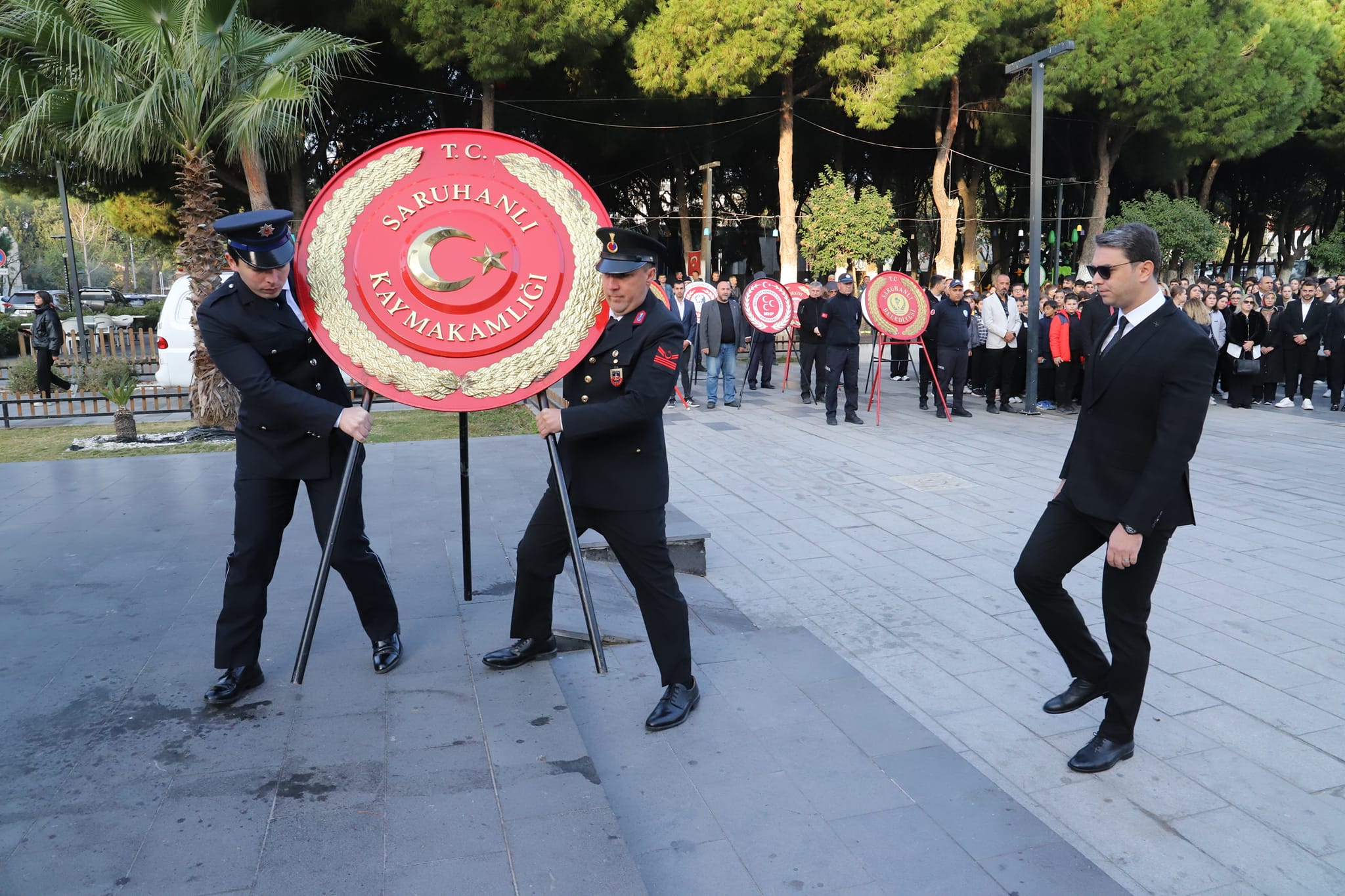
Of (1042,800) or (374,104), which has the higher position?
(374,104)

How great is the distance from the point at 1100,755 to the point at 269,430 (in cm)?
330

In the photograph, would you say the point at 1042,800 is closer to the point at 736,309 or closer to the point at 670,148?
the point at 736,309

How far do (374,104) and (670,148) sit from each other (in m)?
9.86

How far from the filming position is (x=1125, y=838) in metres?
3.25

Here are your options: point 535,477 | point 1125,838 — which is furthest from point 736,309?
point 1125,838

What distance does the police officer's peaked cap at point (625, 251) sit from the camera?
138 inches

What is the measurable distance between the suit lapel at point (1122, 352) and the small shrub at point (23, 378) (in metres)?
15.7

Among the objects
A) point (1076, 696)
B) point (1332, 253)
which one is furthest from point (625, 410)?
point (1332, 253)

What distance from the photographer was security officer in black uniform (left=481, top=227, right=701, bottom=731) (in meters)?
3.54

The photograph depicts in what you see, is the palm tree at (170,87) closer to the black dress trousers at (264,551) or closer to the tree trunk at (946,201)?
the black dress trousers at (264,551)

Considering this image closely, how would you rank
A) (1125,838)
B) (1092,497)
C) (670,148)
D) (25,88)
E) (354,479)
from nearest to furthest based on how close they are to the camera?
(1125,838)
(1092,497)
(354,479)
(25,88)
(670,148)

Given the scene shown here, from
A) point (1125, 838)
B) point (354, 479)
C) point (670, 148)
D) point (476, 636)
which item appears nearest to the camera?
point (1125, 838)

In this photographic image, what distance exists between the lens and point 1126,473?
136 inches

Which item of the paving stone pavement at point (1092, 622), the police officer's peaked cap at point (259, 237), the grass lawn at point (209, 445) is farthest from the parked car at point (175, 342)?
the police officer's peaked cap at point (259, 237)
